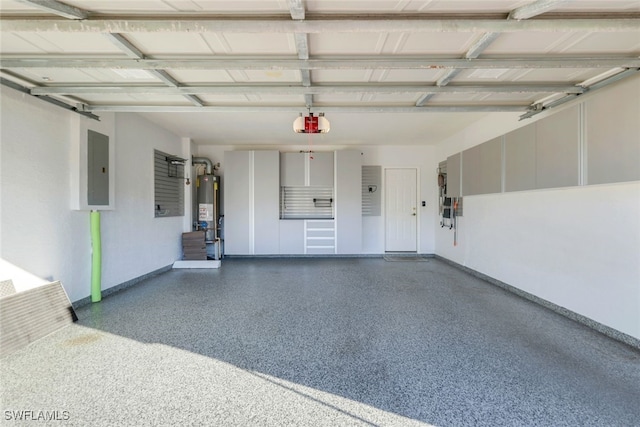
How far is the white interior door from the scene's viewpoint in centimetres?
728

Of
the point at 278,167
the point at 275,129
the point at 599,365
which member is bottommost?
the point at 599,365

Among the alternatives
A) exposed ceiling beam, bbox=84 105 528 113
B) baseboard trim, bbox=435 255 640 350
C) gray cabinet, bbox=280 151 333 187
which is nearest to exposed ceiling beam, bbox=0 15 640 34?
exposed ceiling beam, bbox=84 105 528 113

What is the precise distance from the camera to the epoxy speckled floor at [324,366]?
1.79 metres

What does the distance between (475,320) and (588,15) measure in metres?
2.83

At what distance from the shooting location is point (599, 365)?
2.32 m

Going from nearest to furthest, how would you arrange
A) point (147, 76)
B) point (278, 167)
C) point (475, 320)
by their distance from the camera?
point (147, 76), point (475, 320), point (278, 167)

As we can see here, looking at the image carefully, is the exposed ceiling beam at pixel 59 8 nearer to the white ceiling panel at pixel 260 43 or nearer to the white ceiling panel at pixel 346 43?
the white ceiling panel at pixel 260 43

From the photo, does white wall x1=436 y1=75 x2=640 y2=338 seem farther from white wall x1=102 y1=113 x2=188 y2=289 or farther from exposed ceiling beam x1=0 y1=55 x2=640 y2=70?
white wall x1=102 y1=113 x2=188 y2=289

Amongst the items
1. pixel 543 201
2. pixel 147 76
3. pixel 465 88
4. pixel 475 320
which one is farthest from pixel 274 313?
pixel 543 201

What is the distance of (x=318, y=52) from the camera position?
2516 millimetres

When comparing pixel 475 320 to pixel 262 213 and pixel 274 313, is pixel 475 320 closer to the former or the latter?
pixel 274 313

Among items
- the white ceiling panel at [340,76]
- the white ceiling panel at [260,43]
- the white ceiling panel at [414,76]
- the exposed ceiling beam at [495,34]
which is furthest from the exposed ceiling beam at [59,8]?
the exposed ceiling beam at [495,34]

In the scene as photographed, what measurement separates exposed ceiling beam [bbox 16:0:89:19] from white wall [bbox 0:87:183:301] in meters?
1.63

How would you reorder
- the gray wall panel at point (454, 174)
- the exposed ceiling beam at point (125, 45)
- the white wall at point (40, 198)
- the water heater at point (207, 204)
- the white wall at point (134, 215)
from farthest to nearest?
the water heater at point (207, 204) < the gray wall panel at point (454, 174) < the white wall at point (134, 215) < the white wall at point (40, 198) < the exposed ceiling beam at point (125, 45)
